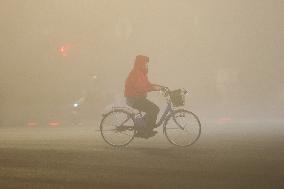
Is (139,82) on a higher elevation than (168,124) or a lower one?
higher

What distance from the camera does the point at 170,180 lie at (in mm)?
9555

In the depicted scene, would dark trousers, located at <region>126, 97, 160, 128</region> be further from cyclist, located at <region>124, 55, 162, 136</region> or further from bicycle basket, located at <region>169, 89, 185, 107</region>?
bicycle basket, located at <region>169, 89, 185, 107</region>

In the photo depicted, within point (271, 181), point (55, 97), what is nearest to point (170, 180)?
point (271, 181)

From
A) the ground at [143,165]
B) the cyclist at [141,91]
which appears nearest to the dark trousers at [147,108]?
the cyclist at [141,91]

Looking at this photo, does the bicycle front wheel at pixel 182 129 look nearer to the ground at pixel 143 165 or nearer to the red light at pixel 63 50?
the ground at pixel 143 165

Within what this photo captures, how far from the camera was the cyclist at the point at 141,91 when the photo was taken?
15.4 metres

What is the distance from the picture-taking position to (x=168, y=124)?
15.6m

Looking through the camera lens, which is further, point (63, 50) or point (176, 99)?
point (63, 50)

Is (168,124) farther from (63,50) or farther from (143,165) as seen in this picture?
(63,50)

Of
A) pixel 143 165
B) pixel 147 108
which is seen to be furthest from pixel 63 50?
pixel 143 165

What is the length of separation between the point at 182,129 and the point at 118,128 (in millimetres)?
1460

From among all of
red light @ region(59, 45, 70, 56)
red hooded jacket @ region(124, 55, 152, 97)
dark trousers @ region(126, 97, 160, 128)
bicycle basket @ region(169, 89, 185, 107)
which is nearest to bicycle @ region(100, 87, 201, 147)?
bicycle basket @ region(169, 89, 185, 107)

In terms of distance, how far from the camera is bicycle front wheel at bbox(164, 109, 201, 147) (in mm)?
15523

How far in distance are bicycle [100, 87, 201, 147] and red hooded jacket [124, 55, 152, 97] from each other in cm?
41
